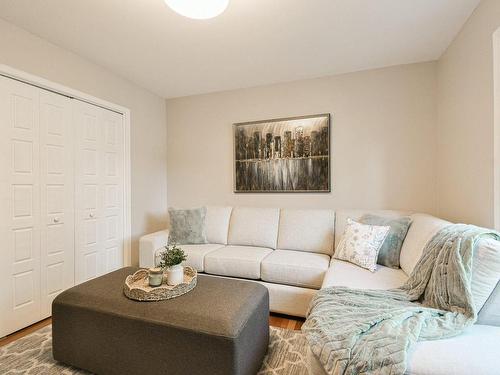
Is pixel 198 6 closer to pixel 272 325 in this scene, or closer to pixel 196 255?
pixel 196 255

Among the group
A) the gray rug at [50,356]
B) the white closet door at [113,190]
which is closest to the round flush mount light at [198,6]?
the white closet door at [113,190]

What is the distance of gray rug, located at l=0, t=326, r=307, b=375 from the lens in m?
1.54

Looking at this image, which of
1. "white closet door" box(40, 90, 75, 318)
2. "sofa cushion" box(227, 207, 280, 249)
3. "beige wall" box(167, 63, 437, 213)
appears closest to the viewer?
"white closet door" box(40, 90, 75, 318)

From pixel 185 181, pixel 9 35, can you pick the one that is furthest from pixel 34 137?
pixel 185 181

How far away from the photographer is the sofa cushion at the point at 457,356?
0.95 metres

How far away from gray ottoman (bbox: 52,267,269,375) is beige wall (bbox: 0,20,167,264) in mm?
1643

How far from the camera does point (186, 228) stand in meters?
2.84

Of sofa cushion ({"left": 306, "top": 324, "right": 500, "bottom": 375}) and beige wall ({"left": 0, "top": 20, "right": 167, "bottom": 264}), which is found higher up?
beige wall ({"left": 0, "top": 20, "right": 167, "bottom": 264})

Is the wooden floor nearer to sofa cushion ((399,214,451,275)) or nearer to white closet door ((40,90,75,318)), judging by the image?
white closet door ((40,90,75,318))

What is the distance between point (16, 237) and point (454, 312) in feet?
9.85

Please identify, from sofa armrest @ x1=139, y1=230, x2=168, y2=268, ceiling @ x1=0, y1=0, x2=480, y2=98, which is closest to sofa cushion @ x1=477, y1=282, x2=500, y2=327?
ceiling @ x1=0, y1=0, x2=480, y2=98

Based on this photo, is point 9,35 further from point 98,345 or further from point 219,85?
point 98,345

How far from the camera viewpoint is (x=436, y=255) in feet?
4.75

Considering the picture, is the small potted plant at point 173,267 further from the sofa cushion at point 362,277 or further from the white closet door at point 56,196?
the white closet door at point 56,196
